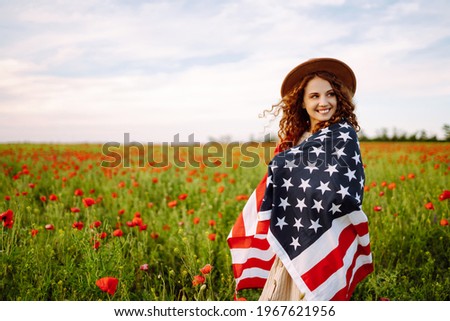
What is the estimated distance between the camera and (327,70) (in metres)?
2.66

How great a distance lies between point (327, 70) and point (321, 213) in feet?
3.21

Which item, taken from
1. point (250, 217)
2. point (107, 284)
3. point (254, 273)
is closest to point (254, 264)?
point (254, 273)

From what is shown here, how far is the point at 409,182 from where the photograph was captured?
5.91 meters

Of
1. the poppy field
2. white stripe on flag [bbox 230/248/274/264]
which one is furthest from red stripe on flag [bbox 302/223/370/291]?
the poppy field

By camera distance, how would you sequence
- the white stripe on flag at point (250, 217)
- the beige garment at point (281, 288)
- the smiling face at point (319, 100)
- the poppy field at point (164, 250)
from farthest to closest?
the poppy field at point (164, 250) → the white stripe on flag at point (250, 217) → the smiling face at point (319, 100) → the beige garment at point (281, 288)

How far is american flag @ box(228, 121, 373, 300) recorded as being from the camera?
2.28 meters

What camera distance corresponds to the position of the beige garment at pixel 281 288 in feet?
7.88

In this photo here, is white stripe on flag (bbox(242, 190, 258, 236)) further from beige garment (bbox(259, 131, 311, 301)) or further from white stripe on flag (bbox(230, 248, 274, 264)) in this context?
beige garment (bbox(259, 131, 311, 301))

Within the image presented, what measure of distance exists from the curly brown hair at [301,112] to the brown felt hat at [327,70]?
0.12ft

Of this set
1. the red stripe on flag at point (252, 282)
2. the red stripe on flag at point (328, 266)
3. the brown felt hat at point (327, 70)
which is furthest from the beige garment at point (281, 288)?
the brown felt hat at point (327, 70)

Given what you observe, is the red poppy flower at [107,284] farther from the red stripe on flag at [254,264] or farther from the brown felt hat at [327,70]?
the brown felt hat at [327,70]
